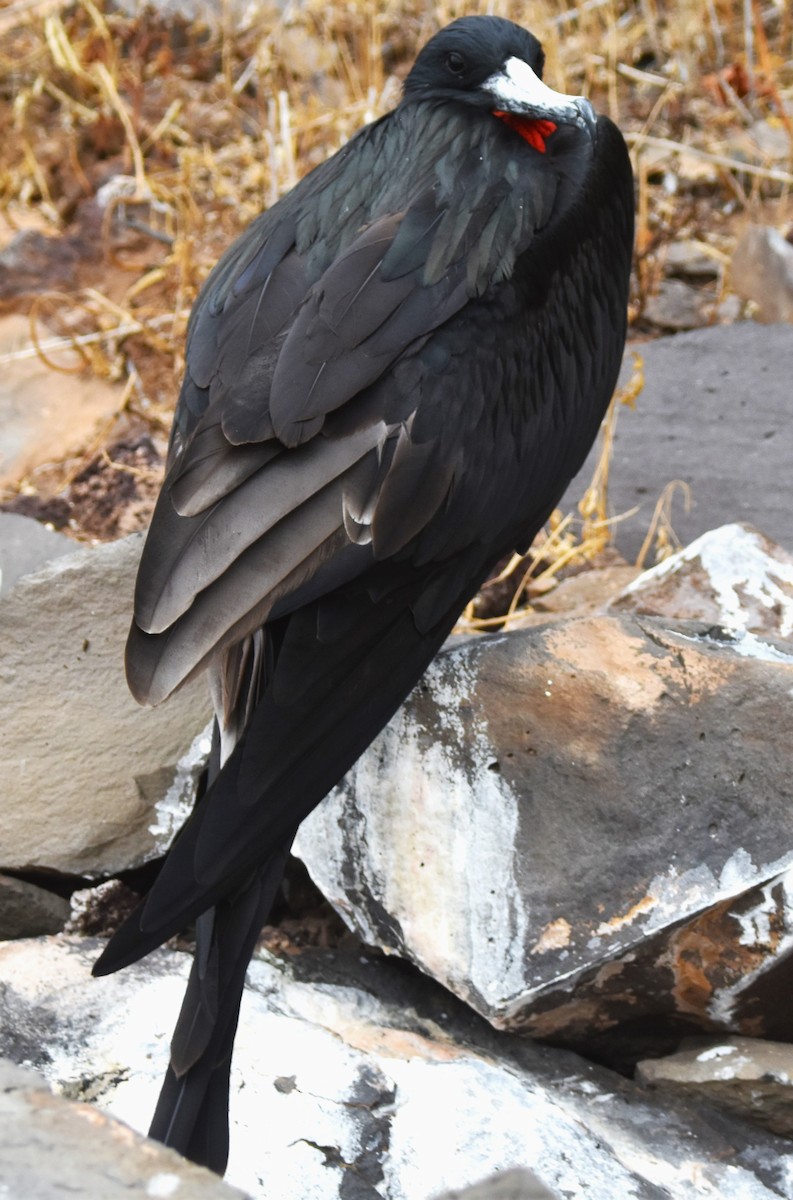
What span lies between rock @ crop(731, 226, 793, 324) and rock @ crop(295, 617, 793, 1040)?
2.27 metres

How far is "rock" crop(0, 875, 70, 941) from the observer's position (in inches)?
96.5

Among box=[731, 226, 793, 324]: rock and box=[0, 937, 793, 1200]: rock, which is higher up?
box=[731, 226, 793, 324]: rock

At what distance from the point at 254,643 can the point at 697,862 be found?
2.35 feet

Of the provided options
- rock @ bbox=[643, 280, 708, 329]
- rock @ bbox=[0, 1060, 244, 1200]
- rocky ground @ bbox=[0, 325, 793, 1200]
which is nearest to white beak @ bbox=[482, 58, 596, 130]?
rocky ground @ bbox=[0, 325, 793, 1200]

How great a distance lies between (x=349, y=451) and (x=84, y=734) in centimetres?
78

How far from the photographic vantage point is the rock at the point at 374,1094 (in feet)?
6.46

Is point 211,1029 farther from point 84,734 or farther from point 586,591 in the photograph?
point 586,591

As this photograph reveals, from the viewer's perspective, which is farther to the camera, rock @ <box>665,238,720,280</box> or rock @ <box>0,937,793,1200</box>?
rock @ <box>665,238,720,280</box>

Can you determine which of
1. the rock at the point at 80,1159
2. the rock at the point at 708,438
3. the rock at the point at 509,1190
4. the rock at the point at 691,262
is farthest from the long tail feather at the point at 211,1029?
the rock at the point at 691,262

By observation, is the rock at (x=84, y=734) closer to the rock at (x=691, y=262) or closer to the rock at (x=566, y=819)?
the rock at (x=566, y=819)

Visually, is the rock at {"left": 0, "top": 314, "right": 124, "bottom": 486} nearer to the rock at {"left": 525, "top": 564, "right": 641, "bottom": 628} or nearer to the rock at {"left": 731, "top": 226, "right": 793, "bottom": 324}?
the rock at {"left": 525, "top": 564, "right": 641, "bottom": 628}

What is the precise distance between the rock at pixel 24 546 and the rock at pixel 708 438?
1.45 metres

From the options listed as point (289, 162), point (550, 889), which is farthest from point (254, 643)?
point (289, 162)

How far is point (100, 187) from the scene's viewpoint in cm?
526
